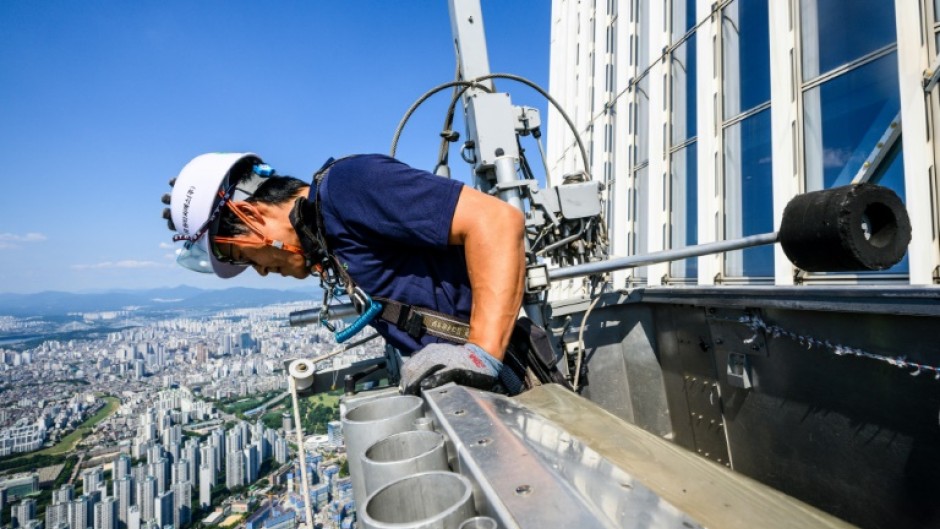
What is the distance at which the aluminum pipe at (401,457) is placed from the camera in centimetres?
88

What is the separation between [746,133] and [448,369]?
464cm

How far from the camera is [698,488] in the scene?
85 cm

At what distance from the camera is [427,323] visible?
6.66ft

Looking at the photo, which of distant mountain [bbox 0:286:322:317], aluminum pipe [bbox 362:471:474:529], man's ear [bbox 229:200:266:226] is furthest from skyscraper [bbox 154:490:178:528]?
distant mountain [bbox 0:286:322:317]

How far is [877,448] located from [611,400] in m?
2.13

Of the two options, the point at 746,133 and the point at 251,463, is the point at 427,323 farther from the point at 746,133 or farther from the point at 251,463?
the point at 251,463

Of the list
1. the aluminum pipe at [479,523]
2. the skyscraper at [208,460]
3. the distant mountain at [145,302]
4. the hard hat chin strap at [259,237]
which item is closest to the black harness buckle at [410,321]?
the hard hat chin strap at [259,237]

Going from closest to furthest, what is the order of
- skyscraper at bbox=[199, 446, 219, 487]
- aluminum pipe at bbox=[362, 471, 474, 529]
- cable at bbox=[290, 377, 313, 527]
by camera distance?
aluminum pipe at bbox=[362, 471, 474, 529] < cable at bbox=[290, 377, 313, 527] < skyscraper at bbox=[199, 446, 219, 487]

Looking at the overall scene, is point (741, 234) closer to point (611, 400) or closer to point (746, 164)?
point (746, 164)

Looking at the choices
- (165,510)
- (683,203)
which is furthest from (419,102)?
(165,510)

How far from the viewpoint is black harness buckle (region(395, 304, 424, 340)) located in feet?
6.64

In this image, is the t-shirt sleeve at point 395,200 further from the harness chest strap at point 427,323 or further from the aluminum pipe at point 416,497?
the aluminum pipe at point 416,497

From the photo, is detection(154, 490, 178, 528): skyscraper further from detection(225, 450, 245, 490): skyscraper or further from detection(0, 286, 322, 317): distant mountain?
detection(0, 286, 322, 317): distant mountain

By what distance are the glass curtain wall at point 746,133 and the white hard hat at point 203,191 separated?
428cm
